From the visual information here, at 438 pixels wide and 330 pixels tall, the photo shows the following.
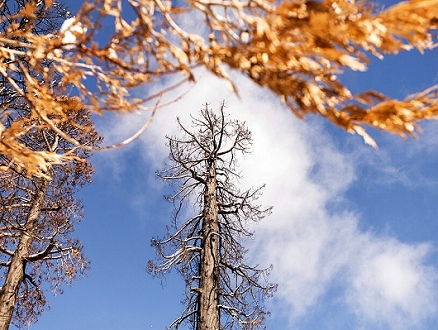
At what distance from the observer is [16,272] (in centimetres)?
778

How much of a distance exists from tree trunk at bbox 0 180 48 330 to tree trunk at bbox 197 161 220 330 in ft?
11.1

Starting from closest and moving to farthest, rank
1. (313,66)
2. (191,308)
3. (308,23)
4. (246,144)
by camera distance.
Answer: (308,23)
(313,66)
(191,308)
(246,144)

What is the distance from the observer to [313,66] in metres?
2.07

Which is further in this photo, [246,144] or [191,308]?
[246,144]

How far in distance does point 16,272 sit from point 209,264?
12.4 feet

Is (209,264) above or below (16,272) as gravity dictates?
above

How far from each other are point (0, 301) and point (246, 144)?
634 centimetres

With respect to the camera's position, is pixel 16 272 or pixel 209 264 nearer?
pixel 16 272

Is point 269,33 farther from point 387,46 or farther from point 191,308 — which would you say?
point 191,308

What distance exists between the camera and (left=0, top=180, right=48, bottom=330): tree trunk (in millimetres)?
7381

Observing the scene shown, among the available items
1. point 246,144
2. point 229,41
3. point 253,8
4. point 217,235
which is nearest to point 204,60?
point 229,41

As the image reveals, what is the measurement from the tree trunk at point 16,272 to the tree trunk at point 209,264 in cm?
337

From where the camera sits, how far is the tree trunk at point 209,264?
734cm

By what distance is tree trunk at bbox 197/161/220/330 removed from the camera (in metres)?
7.34
